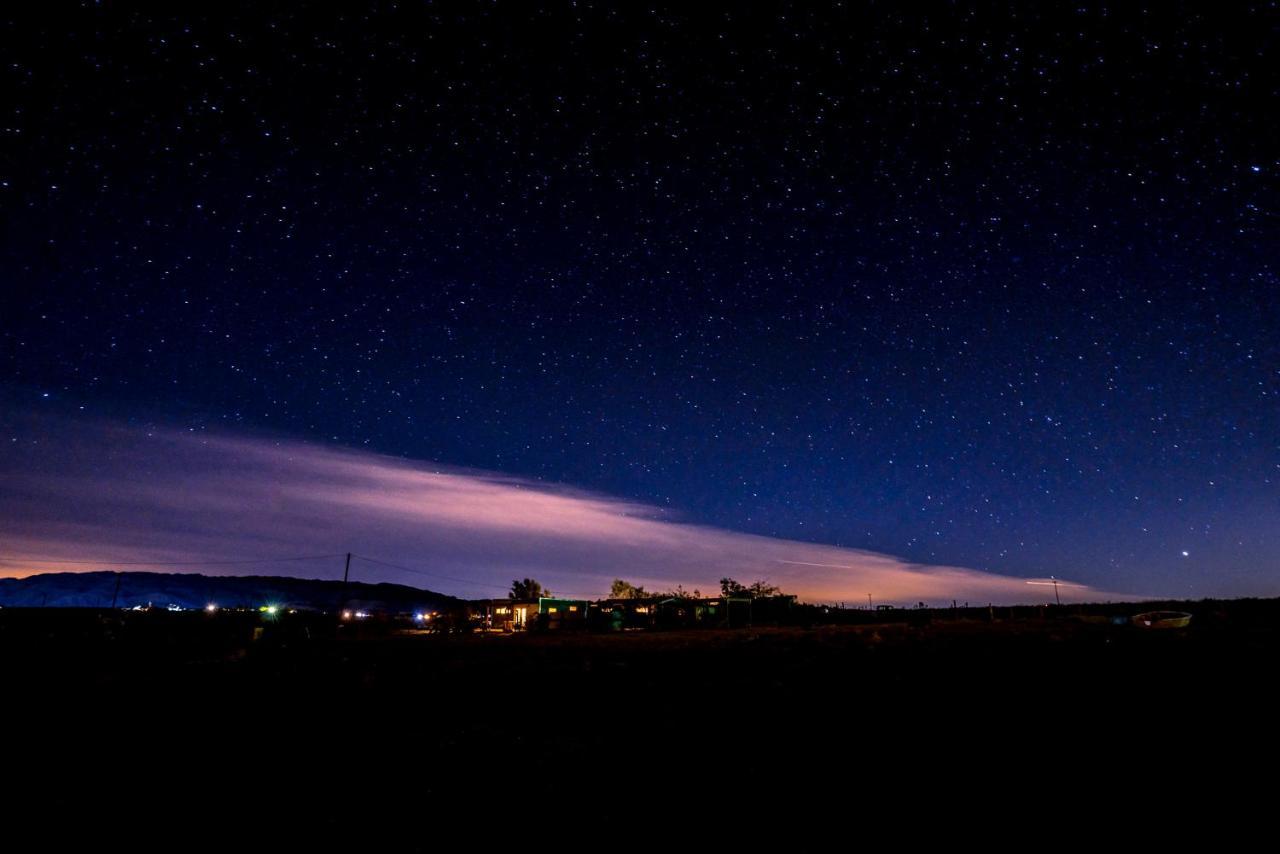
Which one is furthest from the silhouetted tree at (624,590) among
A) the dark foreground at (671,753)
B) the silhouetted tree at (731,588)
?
the dark foreground at (671,753)

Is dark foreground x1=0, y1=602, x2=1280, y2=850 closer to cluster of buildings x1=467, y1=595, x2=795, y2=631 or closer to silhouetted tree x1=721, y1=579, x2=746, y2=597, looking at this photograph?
cluster of buildings x1=467, y1=595, x2=795, y2=631

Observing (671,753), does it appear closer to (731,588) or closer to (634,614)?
(634,614)

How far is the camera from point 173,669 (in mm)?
16781

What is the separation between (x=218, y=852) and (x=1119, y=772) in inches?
279

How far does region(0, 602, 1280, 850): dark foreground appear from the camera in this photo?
183 inches

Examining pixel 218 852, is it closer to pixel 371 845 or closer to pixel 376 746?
pixel 371 845

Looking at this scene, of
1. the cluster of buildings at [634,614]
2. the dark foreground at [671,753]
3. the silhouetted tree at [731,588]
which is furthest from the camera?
the silhouetted tree at [731,588]

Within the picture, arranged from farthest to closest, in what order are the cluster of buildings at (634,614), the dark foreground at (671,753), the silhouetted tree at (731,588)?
the silhouetted tree at (731,588) → the cluster of buildings at (634,614) → the dark foreground at (671,753)

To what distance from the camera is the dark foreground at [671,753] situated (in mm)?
4660

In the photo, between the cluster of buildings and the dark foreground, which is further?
the cluster of buildings

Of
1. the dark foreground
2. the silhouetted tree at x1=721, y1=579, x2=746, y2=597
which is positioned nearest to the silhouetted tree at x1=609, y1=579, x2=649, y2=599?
the silhouetted tree at x1=721, y1=579, x2=746, y2=597

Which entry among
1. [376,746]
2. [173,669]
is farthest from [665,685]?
[173,669]

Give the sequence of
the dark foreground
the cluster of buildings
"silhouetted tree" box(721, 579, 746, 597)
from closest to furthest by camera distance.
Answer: the dark foreground, the cluster of buildings, "silhouetted tree" box(721, 579, 746, 597)

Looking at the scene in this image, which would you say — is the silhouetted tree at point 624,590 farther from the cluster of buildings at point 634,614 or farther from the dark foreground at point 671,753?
the dark foreground at point 671,753
